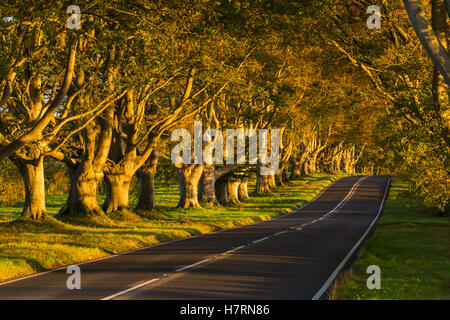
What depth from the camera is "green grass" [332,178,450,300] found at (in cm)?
1353

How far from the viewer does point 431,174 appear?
23.8 metres

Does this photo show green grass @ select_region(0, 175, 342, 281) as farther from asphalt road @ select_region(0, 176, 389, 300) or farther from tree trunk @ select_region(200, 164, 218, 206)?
tree trunk @ select_region(200, 164, 218, 206)

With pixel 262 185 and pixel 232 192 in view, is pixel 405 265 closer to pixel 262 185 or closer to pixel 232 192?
pixel 232 192

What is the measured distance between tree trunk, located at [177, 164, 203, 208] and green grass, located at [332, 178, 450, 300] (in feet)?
52.1

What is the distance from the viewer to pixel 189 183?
1820 inches

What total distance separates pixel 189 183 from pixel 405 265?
1124 inches

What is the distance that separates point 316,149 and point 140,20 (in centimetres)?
8630

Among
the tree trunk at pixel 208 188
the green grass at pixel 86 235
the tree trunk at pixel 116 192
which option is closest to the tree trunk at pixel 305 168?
the tree trunk at pixel 208 188

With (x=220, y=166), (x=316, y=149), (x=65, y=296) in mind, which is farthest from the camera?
(x=316, y=149)

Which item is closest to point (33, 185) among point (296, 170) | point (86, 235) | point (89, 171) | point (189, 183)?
point (89, 171)

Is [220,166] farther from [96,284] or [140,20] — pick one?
[96,284]

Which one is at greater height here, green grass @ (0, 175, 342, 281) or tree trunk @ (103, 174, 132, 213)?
tree trunk @ (103, 174, 132, 213)

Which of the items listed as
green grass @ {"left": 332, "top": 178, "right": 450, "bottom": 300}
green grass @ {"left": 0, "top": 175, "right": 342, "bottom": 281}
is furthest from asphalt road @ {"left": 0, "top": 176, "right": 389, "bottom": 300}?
green grass @ {"left": 0, "top": 175, "right": 342, "bottom": 281}
